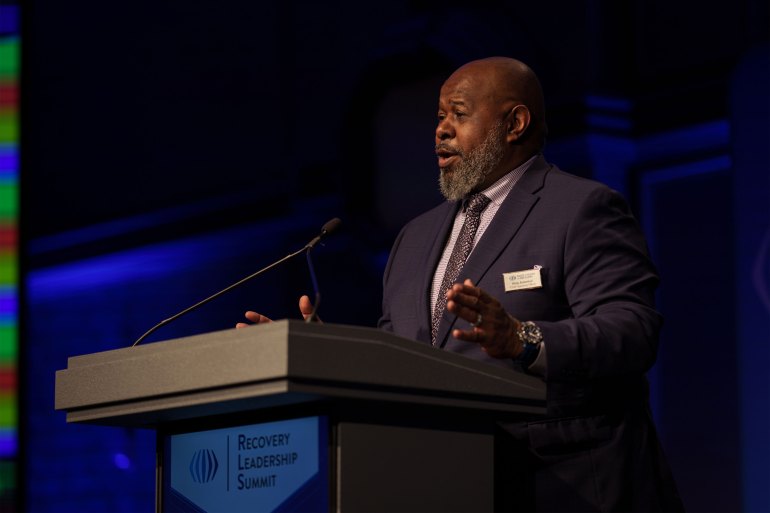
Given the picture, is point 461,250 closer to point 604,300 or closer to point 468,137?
point 468,137

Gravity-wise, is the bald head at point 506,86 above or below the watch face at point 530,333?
above

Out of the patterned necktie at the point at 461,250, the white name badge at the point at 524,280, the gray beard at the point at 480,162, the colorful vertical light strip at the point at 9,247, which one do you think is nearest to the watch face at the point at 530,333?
the white name badge at the point at 524,280

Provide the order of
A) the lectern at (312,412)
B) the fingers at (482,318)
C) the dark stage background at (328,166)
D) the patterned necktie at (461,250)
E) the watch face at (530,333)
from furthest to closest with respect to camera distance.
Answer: the dark stage background at (328,166), the patterned necktie at (461,250), the watch face at (530,333), the fingers at (482,318), the lectern at (312,412)

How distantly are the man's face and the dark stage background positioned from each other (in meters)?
1.44

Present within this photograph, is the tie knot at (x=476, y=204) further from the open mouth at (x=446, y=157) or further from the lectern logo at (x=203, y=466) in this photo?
the lectern logo at (x=203, y=466)

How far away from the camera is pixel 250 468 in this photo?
5.66ft

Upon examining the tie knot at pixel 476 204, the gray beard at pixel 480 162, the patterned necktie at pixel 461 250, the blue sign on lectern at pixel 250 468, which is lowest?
the blue sign on lectern at pixel 250 468

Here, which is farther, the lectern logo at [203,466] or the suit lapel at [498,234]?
the suit lapel at [498,234]

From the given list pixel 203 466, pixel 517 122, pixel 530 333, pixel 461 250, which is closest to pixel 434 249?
pixel 461 250

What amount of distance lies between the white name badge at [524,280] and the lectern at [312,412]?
31 cm

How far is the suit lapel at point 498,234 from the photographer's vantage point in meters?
2.16


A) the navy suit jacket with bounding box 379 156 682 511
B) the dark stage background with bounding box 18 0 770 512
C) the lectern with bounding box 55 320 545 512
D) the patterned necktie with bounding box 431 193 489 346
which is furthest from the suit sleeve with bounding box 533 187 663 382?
the dark stage background with bounding box 18 0 770 512

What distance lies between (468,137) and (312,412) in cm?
93

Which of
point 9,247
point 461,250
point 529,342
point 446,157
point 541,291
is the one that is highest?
point 9,247
